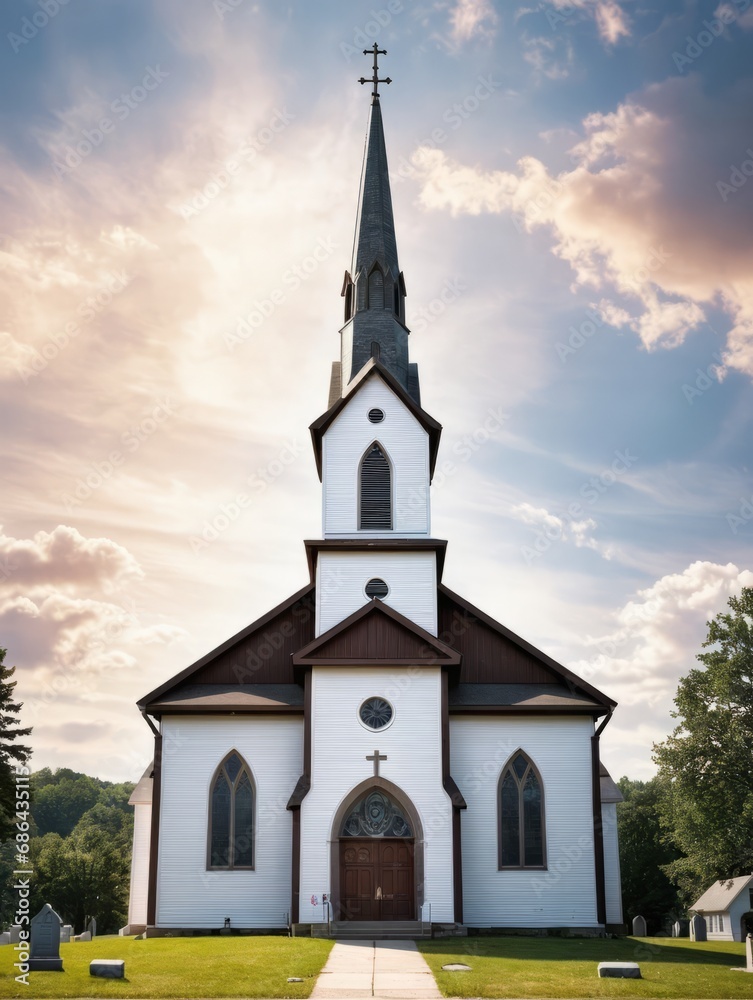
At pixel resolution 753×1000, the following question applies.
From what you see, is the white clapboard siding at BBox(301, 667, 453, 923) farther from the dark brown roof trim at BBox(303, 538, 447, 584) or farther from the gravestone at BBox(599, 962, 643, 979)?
the gravestone at BBox(599, 962, 643, 979)

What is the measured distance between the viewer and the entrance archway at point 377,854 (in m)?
26.3

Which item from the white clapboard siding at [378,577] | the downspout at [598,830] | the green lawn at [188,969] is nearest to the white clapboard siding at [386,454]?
the white clapboard siding at [378,577]

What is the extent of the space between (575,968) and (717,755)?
22061mm

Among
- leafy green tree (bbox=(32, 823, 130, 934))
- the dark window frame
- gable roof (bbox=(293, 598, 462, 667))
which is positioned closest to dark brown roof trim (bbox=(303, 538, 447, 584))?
the dark window frame

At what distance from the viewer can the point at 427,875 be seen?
85.5ft

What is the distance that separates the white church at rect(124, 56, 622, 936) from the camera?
1046 inches

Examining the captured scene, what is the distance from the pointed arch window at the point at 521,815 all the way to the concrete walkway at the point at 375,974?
18.8 feet

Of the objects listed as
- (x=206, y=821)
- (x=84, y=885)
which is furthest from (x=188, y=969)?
(x=84, y=885)

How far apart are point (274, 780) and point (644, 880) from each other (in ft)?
138

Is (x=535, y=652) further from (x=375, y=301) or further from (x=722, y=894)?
(x=722, y=894)

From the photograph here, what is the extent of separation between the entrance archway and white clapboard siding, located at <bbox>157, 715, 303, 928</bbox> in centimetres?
192

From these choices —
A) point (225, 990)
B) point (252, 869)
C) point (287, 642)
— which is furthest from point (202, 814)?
point (225, 990)

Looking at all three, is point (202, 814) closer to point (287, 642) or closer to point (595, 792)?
point (287, 642)

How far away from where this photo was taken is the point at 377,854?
26578mm
